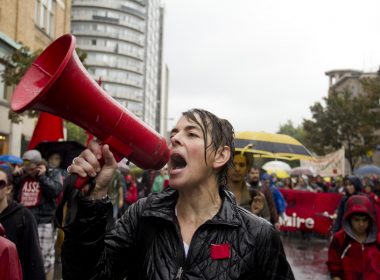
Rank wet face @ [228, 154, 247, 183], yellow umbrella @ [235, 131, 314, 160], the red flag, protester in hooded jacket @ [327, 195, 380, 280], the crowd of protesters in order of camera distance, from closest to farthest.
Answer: the crowd of protesters, protester in hooded jacket @ [327, 195, 380, 280], wet face @ [228, 154, 247, 183], the red flag, yellow umbrella @ [235, 131, 314, 160]

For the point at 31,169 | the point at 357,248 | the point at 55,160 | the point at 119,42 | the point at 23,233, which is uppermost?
the point at 119,42

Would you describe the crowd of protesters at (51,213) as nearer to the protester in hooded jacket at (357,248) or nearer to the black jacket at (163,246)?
the protester in hooded jacket at (357,248)

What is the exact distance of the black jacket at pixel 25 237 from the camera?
3.71m

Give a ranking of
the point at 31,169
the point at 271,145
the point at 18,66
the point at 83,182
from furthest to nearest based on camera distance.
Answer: the point at 18,66, the point at 271,145, the point at 31,169, the point at 83,182

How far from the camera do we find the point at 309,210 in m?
14.8

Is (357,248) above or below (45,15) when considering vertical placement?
below

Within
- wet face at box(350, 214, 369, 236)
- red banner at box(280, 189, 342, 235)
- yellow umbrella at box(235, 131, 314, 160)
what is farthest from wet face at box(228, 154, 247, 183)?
red banner at box(280, 189, 342, 235)

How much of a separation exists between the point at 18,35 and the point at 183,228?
17.7m

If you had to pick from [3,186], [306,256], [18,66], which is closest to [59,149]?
[3,186]

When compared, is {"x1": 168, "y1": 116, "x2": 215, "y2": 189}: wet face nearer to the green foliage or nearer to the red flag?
the red flag

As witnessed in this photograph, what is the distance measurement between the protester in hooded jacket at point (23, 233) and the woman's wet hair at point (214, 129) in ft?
6.50

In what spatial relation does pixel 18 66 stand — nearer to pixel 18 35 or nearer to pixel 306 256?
pixel 18 35

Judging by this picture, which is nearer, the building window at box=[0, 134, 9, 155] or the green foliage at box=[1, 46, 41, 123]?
the green foliage at box=[1, 46, 41, 123]

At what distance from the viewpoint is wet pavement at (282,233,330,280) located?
8969 mm
